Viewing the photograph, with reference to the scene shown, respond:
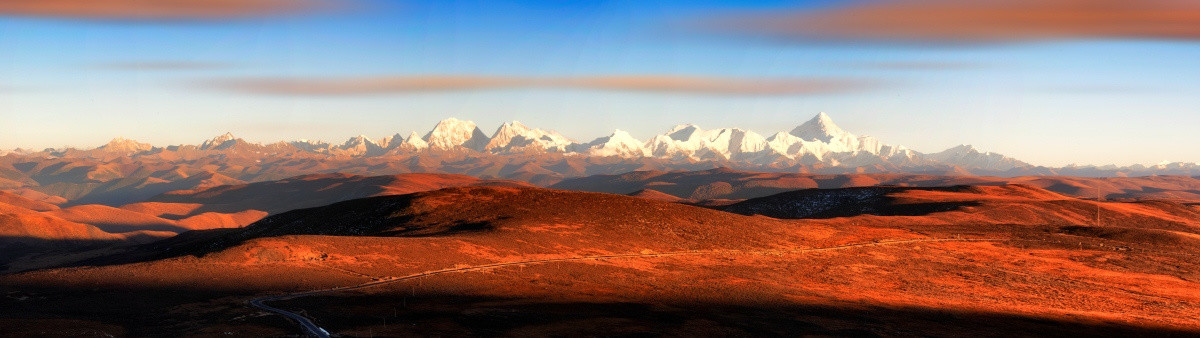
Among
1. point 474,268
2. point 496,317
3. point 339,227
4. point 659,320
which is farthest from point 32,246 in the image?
point 659,320

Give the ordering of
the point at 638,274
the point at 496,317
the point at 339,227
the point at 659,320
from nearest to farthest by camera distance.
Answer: the point at 496,317, the point at 659,320, the point at 638,274, the point at 339,227

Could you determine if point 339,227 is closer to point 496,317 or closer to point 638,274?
point 638,274

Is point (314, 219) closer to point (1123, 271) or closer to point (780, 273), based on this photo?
point (780, 273)

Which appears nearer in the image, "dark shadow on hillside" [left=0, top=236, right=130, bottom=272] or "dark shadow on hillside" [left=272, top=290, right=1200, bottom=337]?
"dark shadow on hillside" [left=272, top=290, right=1200, bottom=337]

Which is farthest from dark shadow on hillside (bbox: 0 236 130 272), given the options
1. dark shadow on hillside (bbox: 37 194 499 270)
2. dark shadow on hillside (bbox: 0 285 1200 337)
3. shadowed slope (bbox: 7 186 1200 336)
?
dark shadow on hillside (bbox: 0 285 1200 337)

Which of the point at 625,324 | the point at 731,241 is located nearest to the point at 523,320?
the point at 625,324

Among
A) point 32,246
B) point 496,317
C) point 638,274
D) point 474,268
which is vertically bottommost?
point 32,246

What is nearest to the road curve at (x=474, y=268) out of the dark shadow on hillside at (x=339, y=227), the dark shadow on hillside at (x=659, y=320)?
the dark shadow on hillside at (x=659, y=320)

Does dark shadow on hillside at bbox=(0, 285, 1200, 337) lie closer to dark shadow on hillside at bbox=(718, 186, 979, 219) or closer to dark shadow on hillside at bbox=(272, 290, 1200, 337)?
dark shadow on hillside at bbox=(272, 290, 1200, 337)

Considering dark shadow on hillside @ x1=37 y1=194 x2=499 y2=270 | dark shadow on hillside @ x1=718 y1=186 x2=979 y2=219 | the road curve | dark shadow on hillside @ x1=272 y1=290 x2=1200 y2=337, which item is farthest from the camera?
dark shadow on hillside @ x1=718 y1=186 x2=979 y2=219
